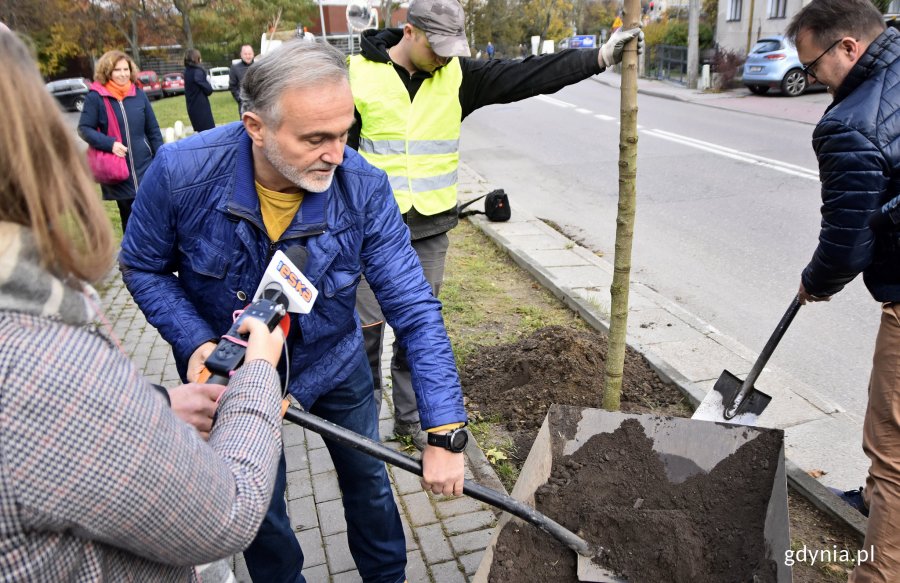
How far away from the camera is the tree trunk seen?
2688mm

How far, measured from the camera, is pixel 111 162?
21.3 ft

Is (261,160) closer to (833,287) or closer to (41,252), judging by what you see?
(41,252)

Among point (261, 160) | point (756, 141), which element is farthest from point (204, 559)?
point (756, 141)

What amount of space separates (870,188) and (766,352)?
97cm

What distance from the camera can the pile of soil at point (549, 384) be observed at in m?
3.79

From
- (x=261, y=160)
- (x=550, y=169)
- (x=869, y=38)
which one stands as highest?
(x=869, y=38)

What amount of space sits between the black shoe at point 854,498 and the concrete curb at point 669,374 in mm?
81

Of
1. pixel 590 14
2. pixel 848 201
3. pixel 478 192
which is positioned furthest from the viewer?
pixel 590 14

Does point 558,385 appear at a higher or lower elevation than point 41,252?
lower

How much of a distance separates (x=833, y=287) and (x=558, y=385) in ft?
5.04

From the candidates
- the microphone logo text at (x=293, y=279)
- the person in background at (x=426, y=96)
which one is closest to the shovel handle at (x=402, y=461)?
the microphone logo text at (x=293, y=279)

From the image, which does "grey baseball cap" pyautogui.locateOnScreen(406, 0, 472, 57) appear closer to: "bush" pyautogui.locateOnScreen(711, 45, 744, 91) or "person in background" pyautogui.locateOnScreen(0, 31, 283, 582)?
"person in background" pyautogui.locateOnScreen(0, 31, 283, 582)

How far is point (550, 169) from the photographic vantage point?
11422 millimetres

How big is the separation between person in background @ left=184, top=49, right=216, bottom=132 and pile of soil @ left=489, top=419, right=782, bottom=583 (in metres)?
10.3
